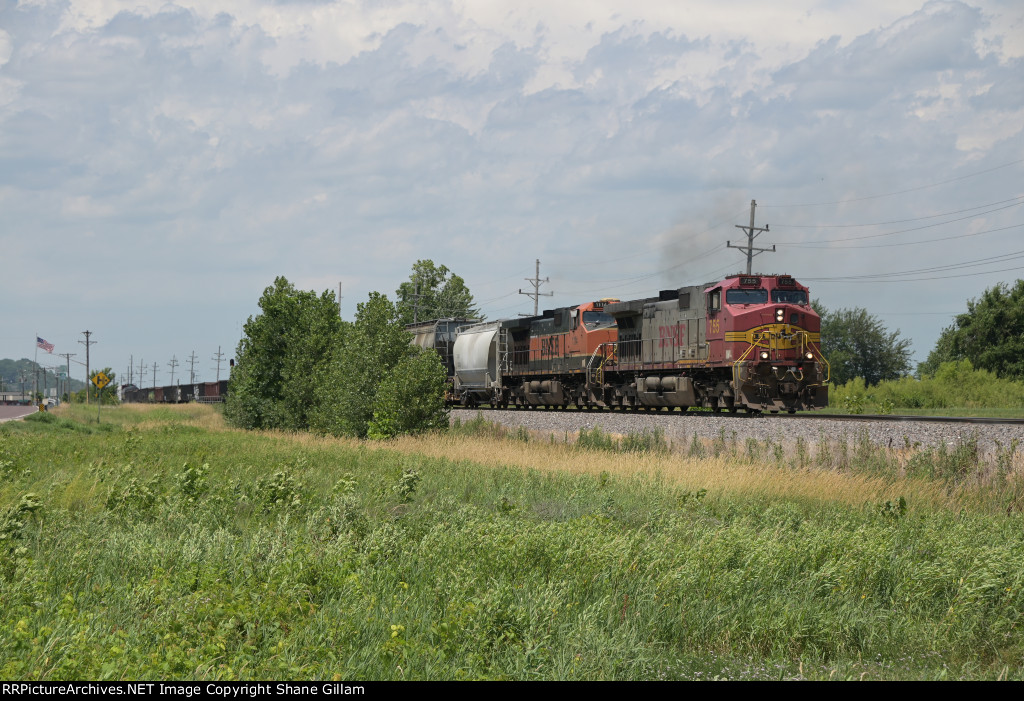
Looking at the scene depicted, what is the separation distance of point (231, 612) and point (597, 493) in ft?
25.3

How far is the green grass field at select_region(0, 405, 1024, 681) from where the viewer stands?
575cm

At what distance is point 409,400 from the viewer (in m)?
26.6

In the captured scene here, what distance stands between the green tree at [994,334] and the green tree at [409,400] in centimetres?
3973

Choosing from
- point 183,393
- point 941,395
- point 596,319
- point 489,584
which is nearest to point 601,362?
point 596,319

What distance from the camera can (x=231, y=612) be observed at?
6.09 m

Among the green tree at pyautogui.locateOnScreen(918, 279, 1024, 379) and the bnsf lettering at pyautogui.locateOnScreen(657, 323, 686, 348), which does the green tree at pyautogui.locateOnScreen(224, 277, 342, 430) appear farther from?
the green tree at pyautogui.locateOnScreen(918, 279, 1024, 379)

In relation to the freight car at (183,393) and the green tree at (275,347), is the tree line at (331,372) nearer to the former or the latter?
the green tree at (275,347)

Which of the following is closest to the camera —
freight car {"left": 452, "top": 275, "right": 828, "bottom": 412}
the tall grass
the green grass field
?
the green grass field

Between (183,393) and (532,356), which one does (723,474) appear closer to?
(532,356)

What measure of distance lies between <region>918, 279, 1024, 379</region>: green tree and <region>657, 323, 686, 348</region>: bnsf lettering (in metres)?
33.5

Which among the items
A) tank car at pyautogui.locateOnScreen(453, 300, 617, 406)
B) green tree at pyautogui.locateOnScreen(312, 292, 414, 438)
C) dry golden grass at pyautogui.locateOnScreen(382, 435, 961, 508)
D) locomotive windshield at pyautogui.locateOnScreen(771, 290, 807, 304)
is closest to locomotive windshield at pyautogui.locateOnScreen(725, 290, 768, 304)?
locomotive windshield at pyautogui.locateOnScreen(771, 290, 807, 304)

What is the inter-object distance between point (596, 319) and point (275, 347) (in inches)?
602

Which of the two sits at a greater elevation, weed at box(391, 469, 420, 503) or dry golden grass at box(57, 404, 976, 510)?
weed at box(391, 469, 420, 503)

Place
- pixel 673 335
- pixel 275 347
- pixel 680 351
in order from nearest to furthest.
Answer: pixel 680 351 < pixel 673 335 < pixel 275 347
